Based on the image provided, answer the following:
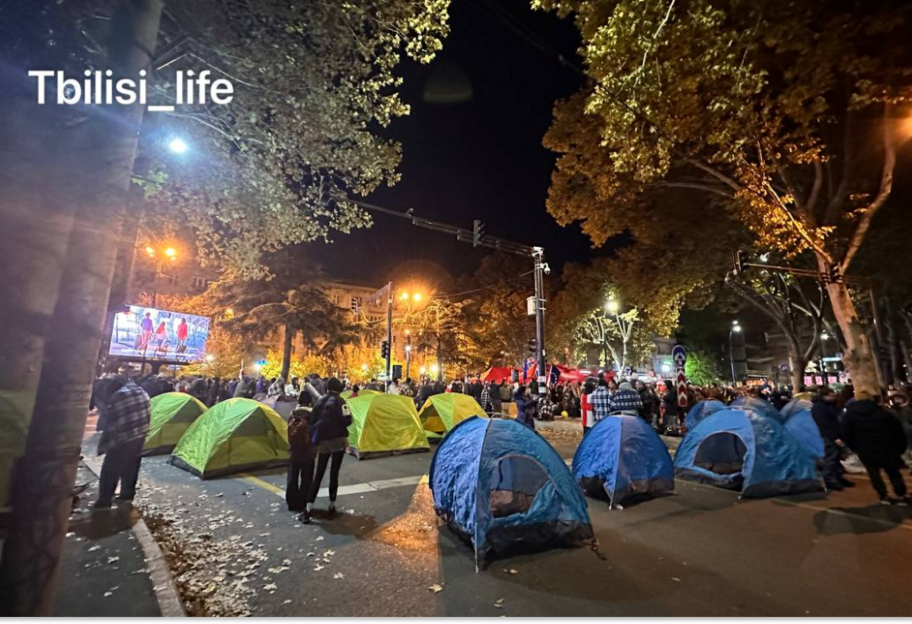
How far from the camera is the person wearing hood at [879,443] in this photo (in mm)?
6699

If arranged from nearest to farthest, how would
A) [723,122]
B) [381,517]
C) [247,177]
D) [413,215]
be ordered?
[381,517], [247,177], [723,122], [413,215]

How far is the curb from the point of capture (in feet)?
11.9

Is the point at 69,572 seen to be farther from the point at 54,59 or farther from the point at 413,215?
the point at 413,215

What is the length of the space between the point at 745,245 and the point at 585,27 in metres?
10.6

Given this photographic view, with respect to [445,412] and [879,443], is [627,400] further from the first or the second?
[445,412]

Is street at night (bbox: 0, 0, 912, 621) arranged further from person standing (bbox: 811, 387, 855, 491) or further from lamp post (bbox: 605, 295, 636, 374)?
lamp post (bbox: 605, 295, 636, 374)

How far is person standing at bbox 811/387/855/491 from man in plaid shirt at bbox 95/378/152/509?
37.8ft

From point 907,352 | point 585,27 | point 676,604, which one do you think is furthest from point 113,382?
point 907,352

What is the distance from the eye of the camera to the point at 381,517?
6.23 m

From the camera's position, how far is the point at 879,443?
679 cm

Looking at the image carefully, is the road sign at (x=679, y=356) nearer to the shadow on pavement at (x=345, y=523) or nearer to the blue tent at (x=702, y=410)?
the blue tent at (x=702, y=410)

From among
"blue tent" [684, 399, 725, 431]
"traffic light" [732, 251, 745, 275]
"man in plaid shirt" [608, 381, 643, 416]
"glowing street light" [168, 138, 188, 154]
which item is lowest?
"blue tent" [684, 399, 725, 431]

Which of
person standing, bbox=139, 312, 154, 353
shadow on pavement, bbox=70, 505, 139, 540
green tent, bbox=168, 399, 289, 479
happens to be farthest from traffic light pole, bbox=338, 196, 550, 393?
person standing, bbox=139, 312, 154, 353

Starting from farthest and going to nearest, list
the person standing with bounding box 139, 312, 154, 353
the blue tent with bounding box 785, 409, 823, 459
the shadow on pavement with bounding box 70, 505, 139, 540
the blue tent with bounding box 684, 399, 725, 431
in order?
the person standing with bounding box 139, 312, 154, 353 < the blue tent with bounding box 684, 399, 725, 431 < the blue tent with bounding box 785, 409, 823, 459 < the shadow on pavement with bounding box 70, 505, 139, 540
